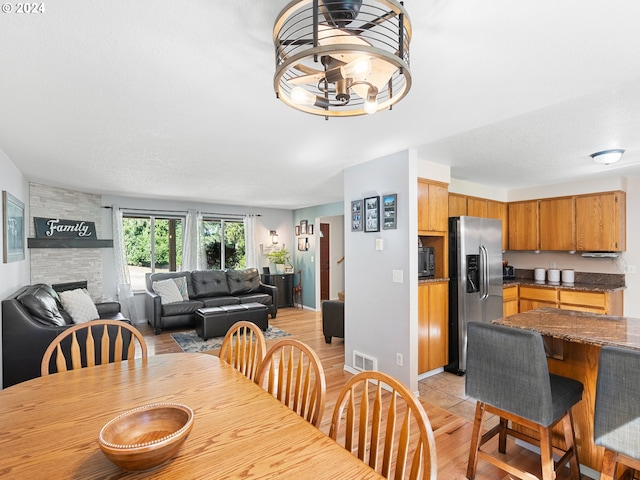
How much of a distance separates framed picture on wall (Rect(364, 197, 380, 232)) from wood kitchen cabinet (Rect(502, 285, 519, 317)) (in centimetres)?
223

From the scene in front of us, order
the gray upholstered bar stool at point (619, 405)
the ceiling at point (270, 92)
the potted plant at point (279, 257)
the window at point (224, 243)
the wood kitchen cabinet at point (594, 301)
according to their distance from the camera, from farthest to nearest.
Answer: the potted plant at point (279, 257)
the window at point (224, 243)
the wood kitchen cabinet at point (594, 301)
the gray upholstered bar stool at point (619, 405)
the ceiling at point (270, 92)

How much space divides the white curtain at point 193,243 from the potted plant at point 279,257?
57.2 inches

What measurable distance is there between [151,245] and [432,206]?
514 cm

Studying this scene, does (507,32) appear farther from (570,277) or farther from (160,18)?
(570,277)

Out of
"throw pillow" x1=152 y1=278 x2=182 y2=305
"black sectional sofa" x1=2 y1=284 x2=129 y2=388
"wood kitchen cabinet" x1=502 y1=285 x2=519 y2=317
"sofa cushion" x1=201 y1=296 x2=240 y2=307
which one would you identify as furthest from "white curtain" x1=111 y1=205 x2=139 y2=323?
"wood kitchen cabinet" x1=502 y1=285 x2=519 y2=317

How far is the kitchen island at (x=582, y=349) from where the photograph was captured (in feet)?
6.12

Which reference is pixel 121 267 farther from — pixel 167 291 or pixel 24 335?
pixel 24 335

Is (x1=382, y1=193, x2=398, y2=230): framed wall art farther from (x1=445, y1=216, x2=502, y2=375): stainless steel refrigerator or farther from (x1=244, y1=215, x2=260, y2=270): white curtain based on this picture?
(x1=244, y1=215, x2=260, y2=270): white curtain

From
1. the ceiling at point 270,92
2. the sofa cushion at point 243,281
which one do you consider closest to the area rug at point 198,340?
the sofa cushion at point 243,281

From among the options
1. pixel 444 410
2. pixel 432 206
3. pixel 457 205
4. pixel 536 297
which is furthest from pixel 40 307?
pixel 536 297

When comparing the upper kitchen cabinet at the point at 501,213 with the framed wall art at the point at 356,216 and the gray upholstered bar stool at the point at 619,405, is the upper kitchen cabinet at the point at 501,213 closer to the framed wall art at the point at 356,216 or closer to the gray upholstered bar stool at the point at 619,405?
the framed wall art at the point at 356,216

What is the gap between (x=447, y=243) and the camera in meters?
3.61

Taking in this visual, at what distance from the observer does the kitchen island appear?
186cm

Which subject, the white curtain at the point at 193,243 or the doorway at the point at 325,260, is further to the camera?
the doorway at the point at 325,260
